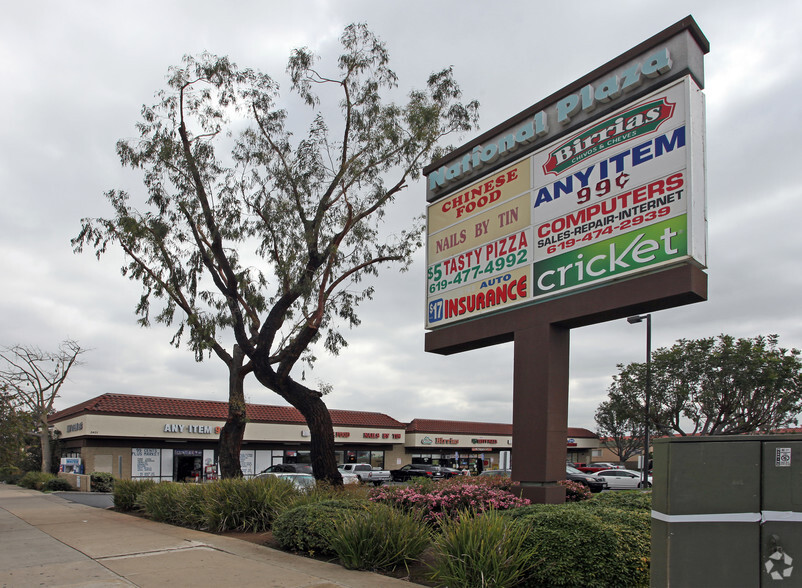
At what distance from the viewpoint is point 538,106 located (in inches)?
499

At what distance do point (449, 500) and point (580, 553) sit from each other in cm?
417

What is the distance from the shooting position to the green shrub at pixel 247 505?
44.6 ft

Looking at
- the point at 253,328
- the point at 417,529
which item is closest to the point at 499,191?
the point at 417,529

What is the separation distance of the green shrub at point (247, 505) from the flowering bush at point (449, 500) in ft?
7.92

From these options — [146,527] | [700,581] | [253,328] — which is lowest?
[146,527]

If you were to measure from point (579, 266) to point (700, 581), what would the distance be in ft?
23.6

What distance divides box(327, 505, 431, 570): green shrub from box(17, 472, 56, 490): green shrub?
105 ft

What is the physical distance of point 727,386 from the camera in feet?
124

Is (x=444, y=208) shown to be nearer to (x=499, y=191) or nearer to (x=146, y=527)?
(x=499, y=191)

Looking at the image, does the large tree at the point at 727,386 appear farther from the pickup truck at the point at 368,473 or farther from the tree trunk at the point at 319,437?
the tree trunk at the point at 319,437

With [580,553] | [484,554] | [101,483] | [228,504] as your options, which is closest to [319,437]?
[228,504]

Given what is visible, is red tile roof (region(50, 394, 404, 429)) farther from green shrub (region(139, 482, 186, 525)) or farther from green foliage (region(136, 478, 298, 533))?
green foliage (region(136, 478, 298, 533))

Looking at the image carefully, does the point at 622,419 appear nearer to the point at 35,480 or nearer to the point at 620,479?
the point at 620,479

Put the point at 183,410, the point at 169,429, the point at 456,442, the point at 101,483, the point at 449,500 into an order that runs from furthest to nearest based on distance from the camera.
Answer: the point at 456,442 → the point at 183,410 → the point at 169,429 → the point at 101,483 → the point at 449,500
